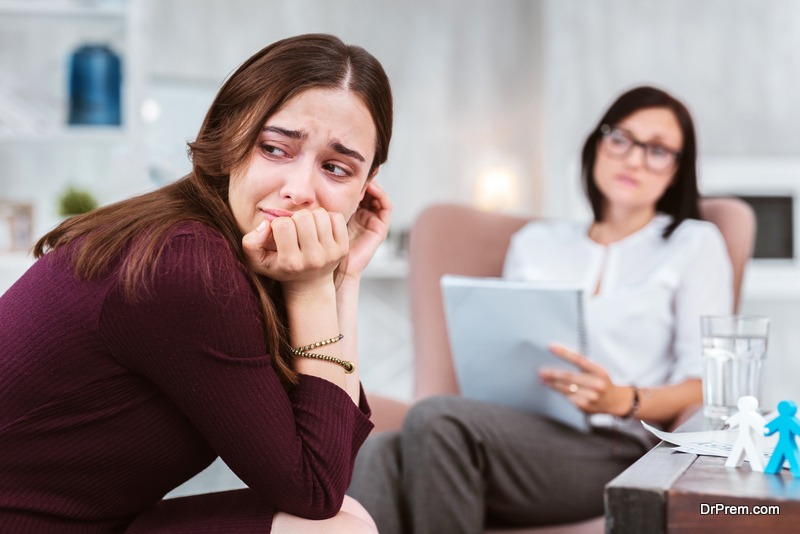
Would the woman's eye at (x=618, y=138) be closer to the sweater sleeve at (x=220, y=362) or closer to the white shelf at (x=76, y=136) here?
the sweater sleeve at (x=220, y=362)

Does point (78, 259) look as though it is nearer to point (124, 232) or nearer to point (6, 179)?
point (124, 232)

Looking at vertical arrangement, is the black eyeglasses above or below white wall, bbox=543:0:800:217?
below

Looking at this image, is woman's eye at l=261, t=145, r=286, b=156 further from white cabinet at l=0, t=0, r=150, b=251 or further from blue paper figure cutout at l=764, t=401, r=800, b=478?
white cabinet at l=0, t=0, r=150, b=251

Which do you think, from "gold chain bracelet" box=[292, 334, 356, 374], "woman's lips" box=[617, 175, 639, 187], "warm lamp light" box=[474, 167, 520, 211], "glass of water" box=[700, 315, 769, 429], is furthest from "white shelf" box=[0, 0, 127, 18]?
"glass of water" box=[700, 315, 769, 429]

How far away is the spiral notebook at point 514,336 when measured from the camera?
117 cm

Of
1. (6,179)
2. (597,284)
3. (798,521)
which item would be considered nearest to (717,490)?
(798,521)

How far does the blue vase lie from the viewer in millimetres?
2166

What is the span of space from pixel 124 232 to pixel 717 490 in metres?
0.58

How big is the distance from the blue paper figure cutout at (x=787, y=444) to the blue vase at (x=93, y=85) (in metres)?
2.17

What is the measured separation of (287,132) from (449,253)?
3.37 ft

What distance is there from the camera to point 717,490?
504 mm

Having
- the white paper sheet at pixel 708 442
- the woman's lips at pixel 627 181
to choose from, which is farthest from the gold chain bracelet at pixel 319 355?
the woman's lips at pixel 627 181

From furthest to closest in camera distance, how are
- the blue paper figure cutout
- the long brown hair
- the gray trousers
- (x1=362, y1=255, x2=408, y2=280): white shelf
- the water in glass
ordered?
(x1=362, y1=255, x2=408, y2=280): white shelf, the gray trousers, the water in glass, the long brown hair, the blue paper figure cutout

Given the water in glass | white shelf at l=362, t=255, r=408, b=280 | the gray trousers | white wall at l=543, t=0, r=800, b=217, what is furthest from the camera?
white shelf at l=362, t=255, r=408, b=280
